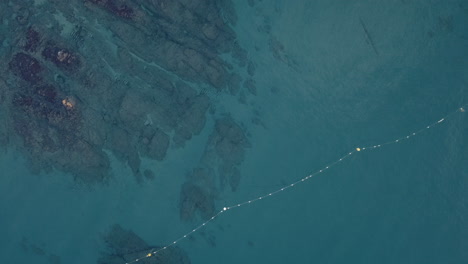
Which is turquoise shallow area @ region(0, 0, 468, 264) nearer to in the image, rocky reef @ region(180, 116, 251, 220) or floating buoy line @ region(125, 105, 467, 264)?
floating buoy line @ region(125, 105, 467, 264)

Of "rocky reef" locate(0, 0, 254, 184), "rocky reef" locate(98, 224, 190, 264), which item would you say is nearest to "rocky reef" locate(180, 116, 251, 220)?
"rocky reef" locate(0, 0, 254, 184)

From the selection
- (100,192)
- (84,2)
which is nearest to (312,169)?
(100,192)

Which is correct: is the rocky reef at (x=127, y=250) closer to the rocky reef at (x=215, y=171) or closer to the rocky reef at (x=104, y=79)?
the rocky reef at (x=215, y=171)

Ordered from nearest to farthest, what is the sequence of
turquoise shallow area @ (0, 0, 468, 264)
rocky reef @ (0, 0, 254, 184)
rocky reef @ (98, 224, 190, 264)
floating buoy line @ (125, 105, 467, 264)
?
1. rocky reef @ (0, 0, 254, 184)
2. rocky reef @ (98, 224, 190, 264)
3. floating buoy line @ (125, 105, 467, 264)
4. turquoise shallow area @ (0, 0, 468, 264)

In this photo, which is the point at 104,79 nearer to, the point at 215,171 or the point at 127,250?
the point at 215,171

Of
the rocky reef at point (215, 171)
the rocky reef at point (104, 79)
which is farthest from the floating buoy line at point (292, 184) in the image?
the rocky reef at point (104, 79)

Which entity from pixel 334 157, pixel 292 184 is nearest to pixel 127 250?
pixel 292 184

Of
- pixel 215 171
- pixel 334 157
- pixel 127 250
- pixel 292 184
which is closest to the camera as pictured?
pixel 127 250

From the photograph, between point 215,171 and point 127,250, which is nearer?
point 127,250
